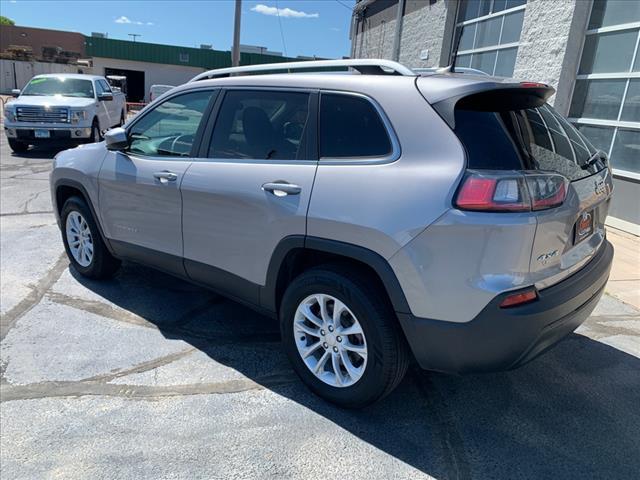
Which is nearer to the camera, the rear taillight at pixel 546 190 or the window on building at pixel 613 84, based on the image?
the rear taillight at pixel 546 190

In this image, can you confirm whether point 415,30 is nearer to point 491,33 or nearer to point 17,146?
point 491,33

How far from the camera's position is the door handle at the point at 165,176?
138 inches

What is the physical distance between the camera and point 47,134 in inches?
453

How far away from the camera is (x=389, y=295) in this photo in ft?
8.21

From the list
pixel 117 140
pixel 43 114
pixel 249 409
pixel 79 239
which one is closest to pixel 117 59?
pixel 43 114

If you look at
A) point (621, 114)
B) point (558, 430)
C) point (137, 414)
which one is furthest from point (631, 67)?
point (137, 414)

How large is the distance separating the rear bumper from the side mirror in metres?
2.68

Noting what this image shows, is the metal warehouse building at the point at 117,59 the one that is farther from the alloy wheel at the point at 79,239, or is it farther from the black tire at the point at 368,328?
the black tire at the point at 368,328

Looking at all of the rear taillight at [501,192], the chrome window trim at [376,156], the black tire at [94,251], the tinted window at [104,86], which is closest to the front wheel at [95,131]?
the tinted window at [104,86]

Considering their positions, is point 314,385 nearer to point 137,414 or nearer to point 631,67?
point 137,414

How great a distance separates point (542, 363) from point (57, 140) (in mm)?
11692

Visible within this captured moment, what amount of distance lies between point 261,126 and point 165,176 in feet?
2.75

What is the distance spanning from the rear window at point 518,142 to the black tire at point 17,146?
1255cm

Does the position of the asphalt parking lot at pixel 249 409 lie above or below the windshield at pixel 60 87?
below
